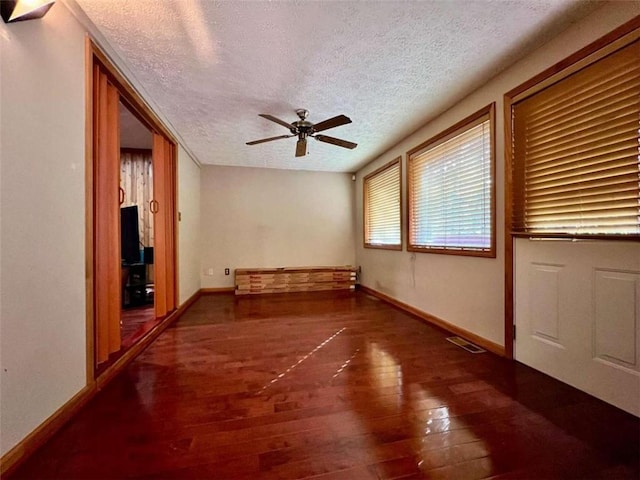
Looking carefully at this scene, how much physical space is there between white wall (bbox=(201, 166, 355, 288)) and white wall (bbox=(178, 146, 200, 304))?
34 centimetres

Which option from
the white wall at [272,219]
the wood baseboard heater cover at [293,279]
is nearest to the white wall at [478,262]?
the wood baseboard heater cover at [293,279]

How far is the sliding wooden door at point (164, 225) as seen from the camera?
3105mm

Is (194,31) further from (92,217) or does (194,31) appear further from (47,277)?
(47,277)

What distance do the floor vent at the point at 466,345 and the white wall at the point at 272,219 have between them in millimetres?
3108

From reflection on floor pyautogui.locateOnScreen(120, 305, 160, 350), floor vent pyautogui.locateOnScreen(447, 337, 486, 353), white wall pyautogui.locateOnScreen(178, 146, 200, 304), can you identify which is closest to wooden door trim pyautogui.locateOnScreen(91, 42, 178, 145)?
white wall pyautogui.locateOnScreen(178, 146, 200, 304)

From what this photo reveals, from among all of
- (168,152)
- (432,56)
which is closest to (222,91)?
(168,152)

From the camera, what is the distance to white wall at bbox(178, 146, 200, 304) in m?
3.62

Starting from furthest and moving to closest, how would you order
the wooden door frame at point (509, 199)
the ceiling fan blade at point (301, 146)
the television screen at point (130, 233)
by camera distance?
the television screen at point (130, 233), the ceiling fan blade at point (301, 146), the wooden door frame at point (509, 199)

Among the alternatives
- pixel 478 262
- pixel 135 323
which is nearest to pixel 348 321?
pixel 478 262

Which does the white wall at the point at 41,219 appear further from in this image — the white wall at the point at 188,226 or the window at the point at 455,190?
the window at the point at 455,190

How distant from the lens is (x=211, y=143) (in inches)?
149

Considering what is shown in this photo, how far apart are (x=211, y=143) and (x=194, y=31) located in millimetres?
2222

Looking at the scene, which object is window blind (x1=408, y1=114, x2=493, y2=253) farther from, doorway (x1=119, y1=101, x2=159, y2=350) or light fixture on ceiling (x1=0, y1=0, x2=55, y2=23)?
doorway (x1=119, y1=101, x2=159, y2=350)

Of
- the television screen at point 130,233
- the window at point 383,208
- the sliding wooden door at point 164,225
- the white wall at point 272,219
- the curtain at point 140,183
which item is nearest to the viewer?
the sliding wooden door at point 164,225
